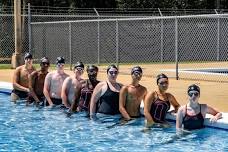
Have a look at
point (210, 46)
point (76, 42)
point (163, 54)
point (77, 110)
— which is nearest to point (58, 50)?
point (76, 42)

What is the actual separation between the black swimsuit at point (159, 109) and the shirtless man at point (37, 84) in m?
3.57

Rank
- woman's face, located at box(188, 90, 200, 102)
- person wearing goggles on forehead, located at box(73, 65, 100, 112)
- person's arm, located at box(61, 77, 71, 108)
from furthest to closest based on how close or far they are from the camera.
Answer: person's arm, located at box(61, 77, 71, 108) → person wearing goggles on forehead, located at box(73, 65, 100, 112) → woman's face, located at box(188, 90, 200, 102)

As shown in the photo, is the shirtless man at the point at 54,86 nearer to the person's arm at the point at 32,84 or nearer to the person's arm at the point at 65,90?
the person's arm at the point at 32,84

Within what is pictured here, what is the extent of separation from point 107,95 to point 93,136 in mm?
1361

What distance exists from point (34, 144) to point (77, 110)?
276 centimetres

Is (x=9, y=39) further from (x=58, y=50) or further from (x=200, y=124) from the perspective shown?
(x=200, y=124)

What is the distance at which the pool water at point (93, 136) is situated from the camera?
24.8 ft

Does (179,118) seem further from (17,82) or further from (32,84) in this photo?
(17,82)

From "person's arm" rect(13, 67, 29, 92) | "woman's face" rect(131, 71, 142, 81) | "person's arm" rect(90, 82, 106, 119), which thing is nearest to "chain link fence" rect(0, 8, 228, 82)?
"person's arm" rect(13, 67, 29, 92)

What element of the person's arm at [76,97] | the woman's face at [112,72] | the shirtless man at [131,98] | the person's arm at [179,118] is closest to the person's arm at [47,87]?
the person's arm at [76,97]

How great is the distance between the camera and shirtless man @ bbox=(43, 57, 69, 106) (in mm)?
11289

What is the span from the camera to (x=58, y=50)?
23.9m

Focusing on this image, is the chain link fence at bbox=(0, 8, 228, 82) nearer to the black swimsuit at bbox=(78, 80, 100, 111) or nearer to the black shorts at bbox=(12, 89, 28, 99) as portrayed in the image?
the black shorts at bbox=(12, 89, 28, 99)

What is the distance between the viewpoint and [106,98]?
9664 mm
